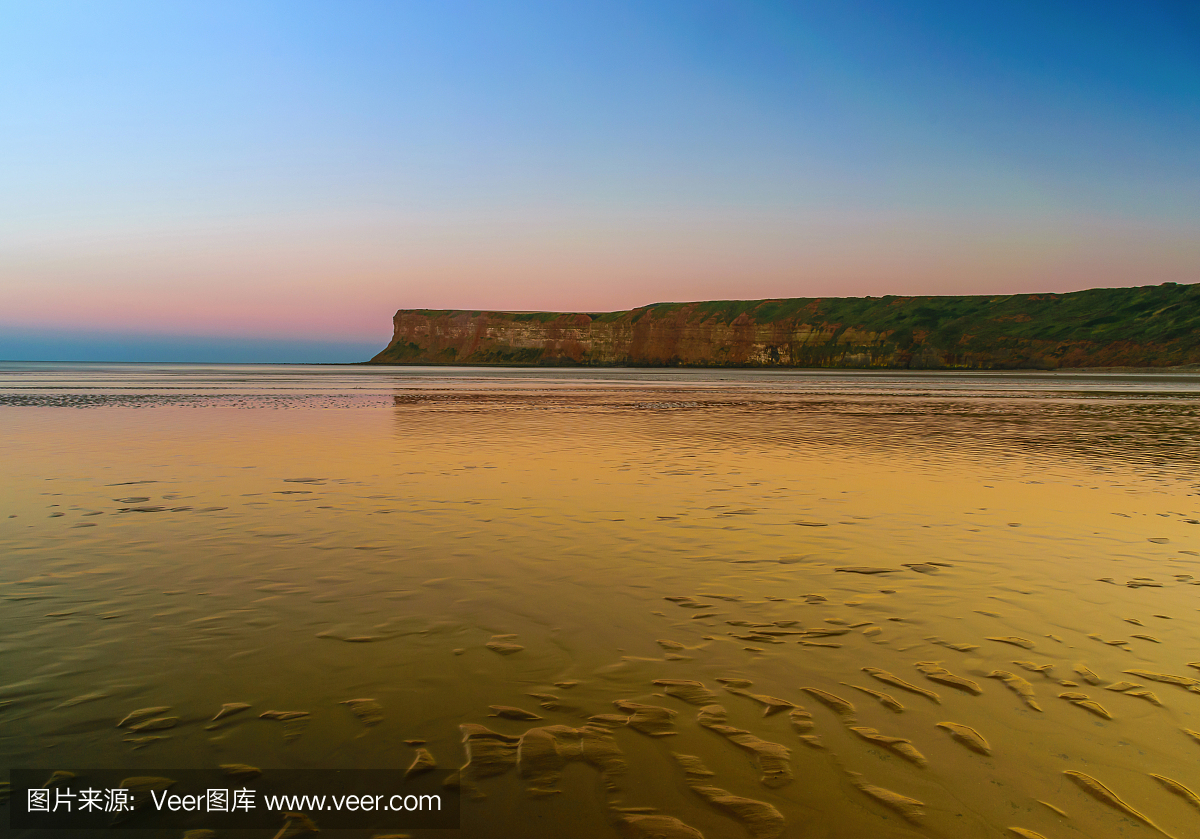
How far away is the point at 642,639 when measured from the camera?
18.3 ft

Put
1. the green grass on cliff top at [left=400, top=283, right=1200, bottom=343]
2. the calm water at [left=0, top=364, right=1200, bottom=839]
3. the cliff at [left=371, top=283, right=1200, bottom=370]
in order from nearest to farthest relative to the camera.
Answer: the calm water at [left=0, top=364, right=1200, bottom=839], the cliff at [left=371, top=283, right=1200, bottom=370], the green grass on cliff top at [left=400, top=283, right=1200, bottom=343]

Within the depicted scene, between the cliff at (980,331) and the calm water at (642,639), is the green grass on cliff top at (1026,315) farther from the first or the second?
the calm water at (642,639)

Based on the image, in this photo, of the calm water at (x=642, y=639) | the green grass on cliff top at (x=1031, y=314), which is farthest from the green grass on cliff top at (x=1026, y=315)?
the calm water at (x=642, y=639)

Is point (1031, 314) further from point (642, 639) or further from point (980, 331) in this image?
point (642, 639)

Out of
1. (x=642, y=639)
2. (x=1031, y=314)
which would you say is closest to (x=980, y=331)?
(x=1031, y=314)

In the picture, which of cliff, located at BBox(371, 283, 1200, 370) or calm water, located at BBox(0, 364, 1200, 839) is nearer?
calm water, located at BBox(0, 364, 1200, 839)

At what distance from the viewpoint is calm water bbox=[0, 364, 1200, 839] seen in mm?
3637

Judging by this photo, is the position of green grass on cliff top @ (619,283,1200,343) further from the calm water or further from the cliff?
the calm water

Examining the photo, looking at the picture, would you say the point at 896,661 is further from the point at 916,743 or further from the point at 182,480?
the point at 182,480

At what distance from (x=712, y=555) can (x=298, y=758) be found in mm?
5282

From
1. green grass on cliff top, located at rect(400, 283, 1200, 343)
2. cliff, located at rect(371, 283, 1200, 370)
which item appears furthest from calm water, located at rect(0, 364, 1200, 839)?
green grass on cliff top, located at rect(400, 283, 1200, 343)

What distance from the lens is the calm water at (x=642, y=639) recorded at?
364 centimetres

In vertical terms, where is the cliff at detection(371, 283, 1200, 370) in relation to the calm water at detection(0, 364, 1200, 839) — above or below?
above

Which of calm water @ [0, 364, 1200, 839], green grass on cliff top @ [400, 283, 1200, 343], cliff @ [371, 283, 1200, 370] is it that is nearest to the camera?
calm water @ [0, 364, 1200, 839]
